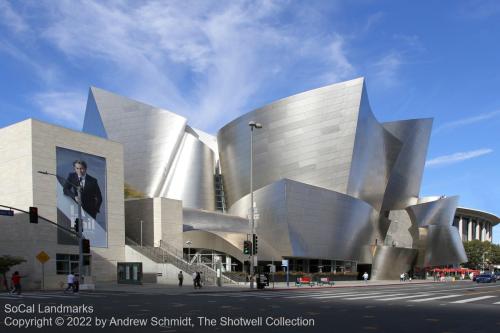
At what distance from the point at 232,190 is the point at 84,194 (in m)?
31.8

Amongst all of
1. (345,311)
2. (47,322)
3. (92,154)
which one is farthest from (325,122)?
(47,322)

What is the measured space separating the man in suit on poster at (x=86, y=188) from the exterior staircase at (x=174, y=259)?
19.1 ft

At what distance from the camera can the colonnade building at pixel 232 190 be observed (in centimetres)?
4466

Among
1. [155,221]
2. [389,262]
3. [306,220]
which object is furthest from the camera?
[389,262]

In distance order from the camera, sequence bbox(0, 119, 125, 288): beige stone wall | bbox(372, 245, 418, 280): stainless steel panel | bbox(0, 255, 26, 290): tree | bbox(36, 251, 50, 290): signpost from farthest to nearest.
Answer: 1. bbox(372, 245, 418, 280): stainless steel panel
2. bbox(0, 119, 125, 288): beige stone wall
3. bbox(0, 255, 26, 290): tree
4. bbox(36, 251, 50, 290): signpost

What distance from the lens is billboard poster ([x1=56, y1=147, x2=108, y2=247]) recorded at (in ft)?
148

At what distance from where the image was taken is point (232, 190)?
250 ft

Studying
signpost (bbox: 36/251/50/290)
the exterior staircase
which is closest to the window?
signpost (bbox: 36/251/50/290)

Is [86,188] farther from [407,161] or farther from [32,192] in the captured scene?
[407,161]

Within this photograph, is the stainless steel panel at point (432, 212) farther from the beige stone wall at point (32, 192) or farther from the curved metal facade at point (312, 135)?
the beige stone wall at point (32, 192)

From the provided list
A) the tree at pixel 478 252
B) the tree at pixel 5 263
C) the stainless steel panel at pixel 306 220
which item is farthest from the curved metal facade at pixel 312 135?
the tree at pixel 478 252

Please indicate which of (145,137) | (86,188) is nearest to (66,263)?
(86,188)

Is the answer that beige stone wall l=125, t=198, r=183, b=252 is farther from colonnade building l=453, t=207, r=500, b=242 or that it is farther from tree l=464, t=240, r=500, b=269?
colonnade building l=453, t=207, r=500, b=242

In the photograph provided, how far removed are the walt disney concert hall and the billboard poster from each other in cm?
826
